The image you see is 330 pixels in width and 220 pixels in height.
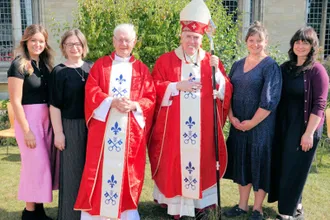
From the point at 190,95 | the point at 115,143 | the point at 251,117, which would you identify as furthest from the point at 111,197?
the point at 251,117

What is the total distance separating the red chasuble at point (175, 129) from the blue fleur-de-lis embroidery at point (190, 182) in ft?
0.21

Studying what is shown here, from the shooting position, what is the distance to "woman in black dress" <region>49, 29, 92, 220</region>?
3240mm

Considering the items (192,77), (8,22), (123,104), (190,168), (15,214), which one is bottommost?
(15,214)

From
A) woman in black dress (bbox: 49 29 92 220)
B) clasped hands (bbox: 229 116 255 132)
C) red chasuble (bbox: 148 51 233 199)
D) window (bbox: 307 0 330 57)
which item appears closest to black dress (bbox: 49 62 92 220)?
woman in black dress (bbox: 49 29 92 220)

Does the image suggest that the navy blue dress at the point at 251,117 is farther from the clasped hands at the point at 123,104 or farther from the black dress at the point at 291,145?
the clasped hands at the point at 123,104

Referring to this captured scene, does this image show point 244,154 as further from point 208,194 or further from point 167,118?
point 167,118

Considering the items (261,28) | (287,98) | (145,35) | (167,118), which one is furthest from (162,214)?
(145,35)

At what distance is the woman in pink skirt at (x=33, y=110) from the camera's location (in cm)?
327

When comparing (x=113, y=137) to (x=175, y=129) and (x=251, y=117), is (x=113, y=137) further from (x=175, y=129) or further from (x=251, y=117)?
(x=251, y=117)

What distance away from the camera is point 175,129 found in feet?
11.9

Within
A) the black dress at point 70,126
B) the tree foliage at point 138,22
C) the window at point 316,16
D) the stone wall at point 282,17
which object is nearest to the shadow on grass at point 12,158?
the tree foliage at point 138,22

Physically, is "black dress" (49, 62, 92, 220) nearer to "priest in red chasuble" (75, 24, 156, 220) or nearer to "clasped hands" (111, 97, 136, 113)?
"priest in red chasuble" (75, 24, 156, 220)

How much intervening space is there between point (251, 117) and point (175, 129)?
751 mm

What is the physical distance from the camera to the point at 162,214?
4.00 meters
